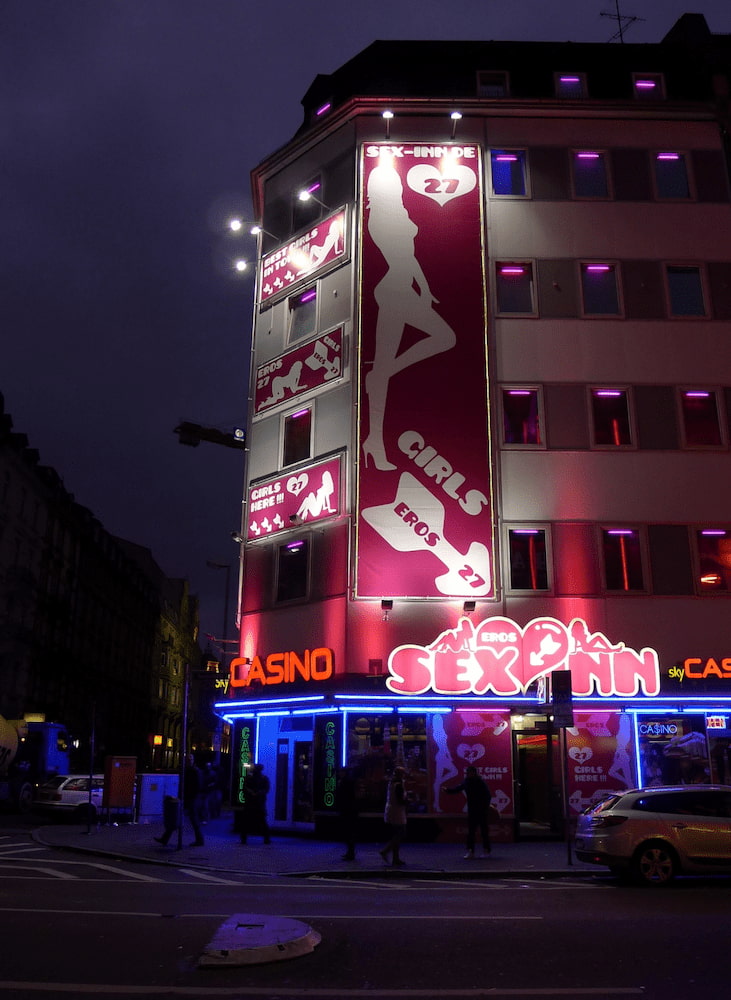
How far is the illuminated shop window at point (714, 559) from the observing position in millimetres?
22828

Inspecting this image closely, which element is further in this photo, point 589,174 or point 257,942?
point 589,174

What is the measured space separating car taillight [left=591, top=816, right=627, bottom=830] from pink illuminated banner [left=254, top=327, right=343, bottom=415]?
47.4ft

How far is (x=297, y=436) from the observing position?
25.7m

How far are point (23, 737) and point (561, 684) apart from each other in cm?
2422

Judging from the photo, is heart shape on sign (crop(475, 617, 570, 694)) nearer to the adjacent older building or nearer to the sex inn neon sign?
the sex inn neon sign

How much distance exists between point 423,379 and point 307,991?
1880 centimetres

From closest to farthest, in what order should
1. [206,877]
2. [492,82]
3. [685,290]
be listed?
[206,877] < [685,290] < [492,82]

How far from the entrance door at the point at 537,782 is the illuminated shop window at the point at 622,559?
168 inches

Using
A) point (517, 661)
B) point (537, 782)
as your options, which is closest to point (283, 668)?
point (517, 661)

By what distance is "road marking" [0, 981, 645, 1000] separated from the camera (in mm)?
6410

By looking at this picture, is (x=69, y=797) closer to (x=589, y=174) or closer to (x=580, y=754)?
(x=580, y=754)

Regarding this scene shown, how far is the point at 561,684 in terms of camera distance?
1691 centimetres

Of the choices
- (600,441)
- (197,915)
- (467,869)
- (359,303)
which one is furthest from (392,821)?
(359,303)

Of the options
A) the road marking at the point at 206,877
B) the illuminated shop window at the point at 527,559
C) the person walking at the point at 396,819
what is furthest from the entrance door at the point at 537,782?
the road marking at the point at 206,877
